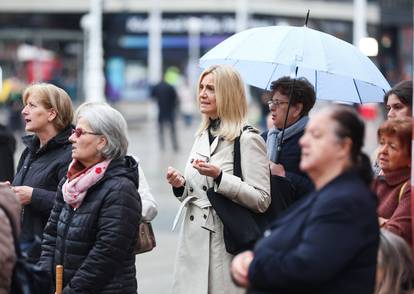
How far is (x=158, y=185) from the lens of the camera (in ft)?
60.0

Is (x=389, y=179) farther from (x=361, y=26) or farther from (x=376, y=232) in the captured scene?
(x=361, y=26)

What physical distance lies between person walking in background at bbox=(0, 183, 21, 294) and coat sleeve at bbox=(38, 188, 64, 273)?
3.26 feet

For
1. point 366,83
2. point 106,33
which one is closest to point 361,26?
point 106,33

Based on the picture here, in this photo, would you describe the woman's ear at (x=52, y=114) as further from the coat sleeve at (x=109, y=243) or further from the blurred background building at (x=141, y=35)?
the blurred background building at (x=141, y=35)

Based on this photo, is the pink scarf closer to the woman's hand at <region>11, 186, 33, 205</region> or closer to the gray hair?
the gray hair

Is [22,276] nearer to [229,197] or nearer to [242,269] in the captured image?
[242,269]

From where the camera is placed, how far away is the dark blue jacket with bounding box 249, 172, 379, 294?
3.80m

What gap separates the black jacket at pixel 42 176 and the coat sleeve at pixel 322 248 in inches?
107

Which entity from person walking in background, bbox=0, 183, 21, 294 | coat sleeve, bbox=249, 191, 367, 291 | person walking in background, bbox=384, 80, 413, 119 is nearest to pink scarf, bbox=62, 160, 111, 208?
person walking in background, bbox=0, 183, 21, 294

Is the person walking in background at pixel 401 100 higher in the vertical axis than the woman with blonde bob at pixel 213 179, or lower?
higher

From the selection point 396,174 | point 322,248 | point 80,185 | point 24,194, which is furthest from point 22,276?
point 396,174

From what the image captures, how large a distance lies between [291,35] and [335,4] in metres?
45.0

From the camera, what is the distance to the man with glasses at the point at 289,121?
6.36 meters

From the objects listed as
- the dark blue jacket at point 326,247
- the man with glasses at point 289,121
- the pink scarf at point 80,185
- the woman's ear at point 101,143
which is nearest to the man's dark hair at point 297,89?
the man with glasses at point 289,121
